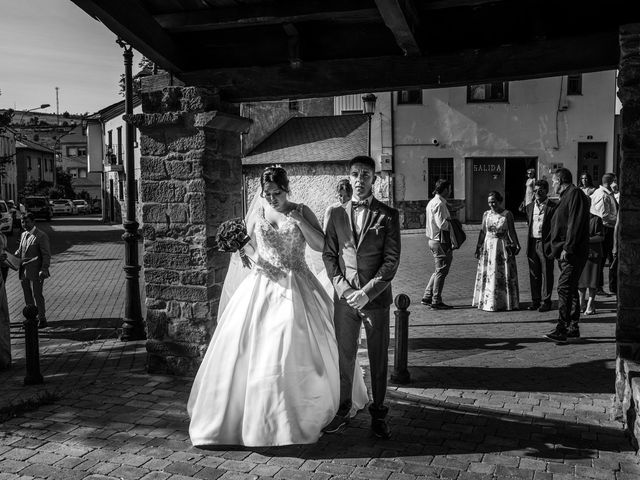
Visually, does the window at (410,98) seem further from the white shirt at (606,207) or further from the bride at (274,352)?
the bride at (274,352)

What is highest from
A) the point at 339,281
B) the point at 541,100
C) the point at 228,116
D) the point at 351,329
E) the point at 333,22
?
the point at 541,100

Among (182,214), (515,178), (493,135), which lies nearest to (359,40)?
(182,214)

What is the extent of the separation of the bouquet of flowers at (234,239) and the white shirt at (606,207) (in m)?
7.78

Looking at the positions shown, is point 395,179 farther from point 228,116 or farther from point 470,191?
point 228,116

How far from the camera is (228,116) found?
683 cm

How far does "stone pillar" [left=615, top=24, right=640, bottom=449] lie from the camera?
516 centimetres

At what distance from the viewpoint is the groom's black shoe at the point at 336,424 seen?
5055 millimetres

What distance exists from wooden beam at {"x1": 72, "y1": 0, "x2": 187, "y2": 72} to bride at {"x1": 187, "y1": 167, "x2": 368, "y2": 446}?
6.32ft

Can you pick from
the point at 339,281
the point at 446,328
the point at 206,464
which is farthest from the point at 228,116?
the point at 446,328

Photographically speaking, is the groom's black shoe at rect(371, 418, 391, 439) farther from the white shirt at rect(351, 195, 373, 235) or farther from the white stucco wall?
the white stucco wall

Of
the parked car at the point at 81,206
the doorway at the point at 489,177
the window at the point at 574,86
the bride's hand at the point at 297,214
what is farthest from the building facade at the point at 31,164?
the bride's hand at the point at 297,214

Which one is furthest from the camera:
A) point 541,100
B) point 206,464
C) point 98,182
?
point 98,182

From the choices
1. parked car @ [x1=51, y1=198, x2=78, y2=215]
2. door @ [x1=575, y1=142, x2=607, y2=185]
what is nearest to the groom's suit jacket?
door @ [x1=575, y1=142, x2=607, y2=185]

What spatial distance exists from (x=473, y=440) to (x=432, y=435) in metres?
0.32
